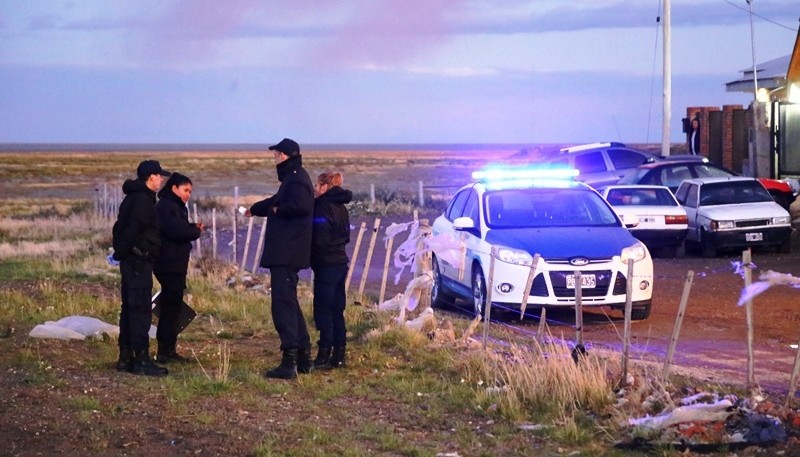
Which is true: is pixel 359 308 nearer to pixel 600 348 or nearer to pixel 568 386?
pixel 600 348

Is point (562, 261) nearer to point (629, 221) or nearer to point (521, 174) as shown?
point (629, 221)

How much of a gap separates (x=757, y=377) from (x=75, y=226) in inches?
1010

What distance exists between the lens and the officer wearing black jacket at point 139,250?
9.53 meters

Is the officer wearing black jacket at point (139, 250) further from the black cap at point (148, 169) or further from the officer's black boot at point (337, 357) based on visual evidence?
the officer's black boot at point (337, 357)

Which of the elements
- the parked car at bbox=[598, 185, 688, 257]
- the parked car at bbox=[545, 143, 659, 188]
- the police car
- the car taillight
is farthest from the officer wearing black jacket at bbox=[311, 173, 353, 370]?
the parked car at bbox=[545, 143, 659, 188]

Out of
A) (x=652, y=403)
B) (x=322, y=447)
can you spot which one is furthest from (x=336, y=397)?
(x=652, y=403)

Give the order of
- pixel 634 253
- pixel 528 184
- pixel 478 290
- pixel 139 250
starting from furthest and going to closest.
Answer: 1. pixel 528 184
2. pixel 478 290
3. pixel 634 253
4. pixel 139 250

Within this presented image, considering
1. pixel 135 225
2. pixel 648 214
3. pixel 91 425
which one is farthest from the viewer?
pixel 648 214

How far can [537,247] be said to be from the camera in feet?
42.7

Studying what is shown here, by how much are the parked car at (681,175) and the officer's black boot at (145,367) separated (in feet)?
52.0

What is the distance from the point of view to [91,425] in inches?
303

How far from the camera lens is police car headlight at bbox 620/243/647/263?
1295cm

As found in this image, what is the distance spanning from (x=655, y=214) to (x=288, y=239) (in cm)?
1279

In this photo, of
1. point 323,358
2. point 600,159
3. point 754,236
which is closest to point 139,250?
point 323,358
